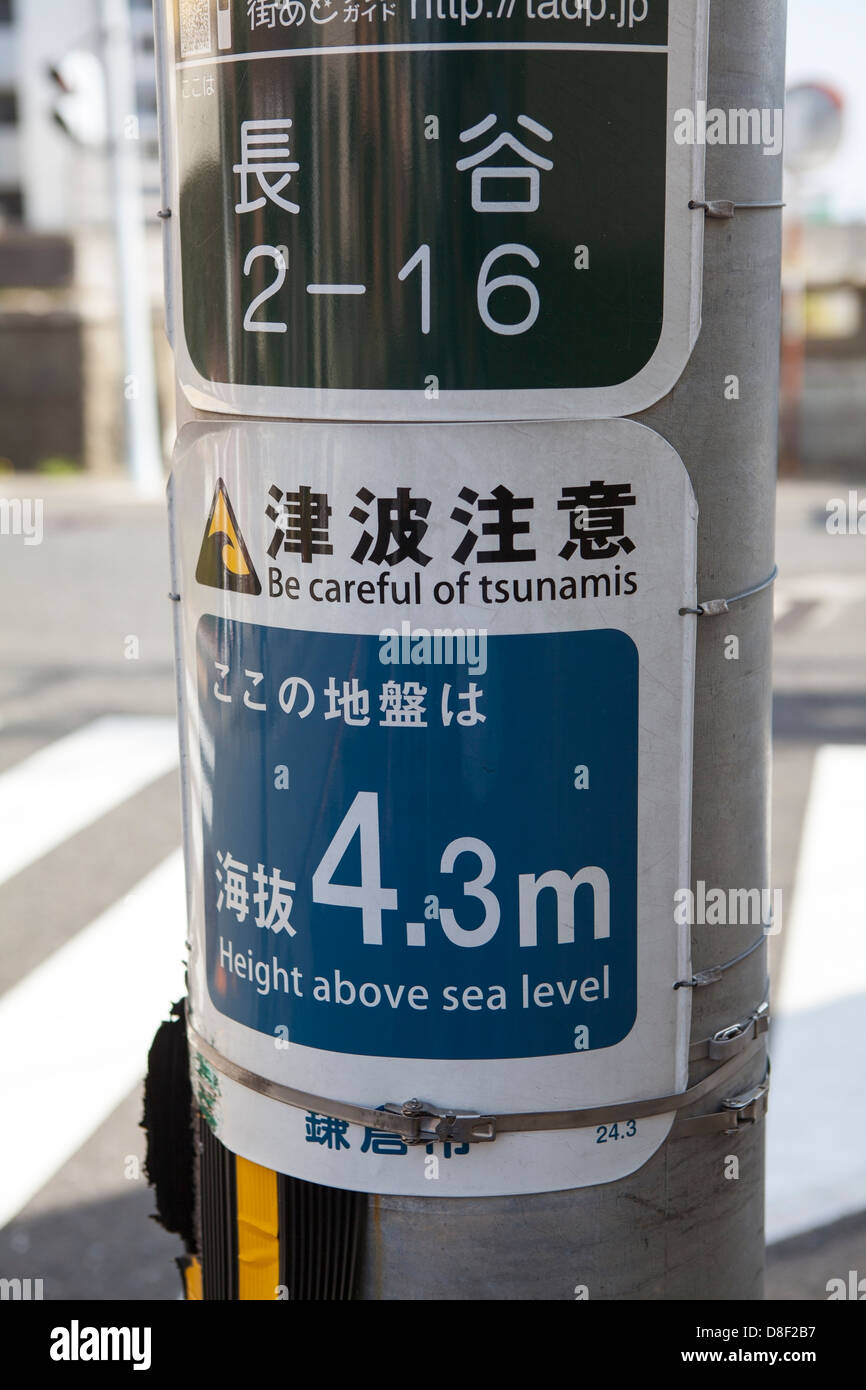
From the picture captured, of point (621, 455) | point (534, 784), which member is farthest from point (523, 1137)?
point (621, 455)

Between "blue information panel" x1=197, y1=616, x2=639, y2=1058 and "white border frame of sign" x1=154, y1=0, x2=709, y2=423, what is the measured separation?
0.35m

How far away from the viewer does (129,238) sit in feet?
60.8

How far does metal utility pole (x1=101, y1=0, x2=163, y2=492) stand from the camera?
58.8 ft

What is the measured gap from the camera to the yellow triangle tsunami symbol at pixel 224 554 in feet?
8.42

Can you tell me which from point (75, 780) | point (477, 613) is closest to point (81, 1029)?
point (75, 780)

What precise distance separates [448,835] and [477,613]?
0.36 meters

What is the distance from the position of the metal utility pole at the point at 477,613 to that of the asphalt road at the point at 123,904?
183cm

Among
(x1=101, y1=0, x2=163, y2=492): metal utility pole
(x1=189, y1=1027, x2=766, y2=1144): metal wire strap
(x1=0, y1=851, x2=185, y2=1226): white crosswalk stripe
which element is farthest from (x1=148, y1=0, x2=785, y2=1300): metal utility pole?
(x1=101, y1=0, x2=163, y2=492): metal utility pole

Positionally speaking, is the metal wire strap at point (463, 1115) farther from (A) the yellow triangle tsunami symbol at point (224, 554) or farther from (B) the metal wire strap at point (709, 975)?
(A) the yellow triangle tsunami symbol at point (224, 554)

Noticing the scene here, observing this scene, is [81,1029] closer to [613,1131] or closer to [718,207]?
[613,1131]

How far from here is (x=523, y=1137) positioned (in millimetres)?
2547
